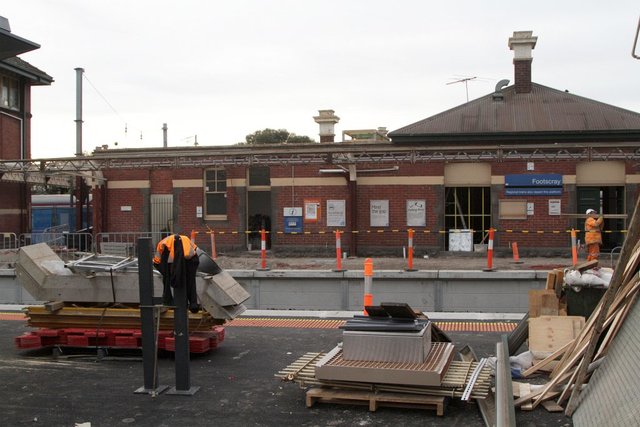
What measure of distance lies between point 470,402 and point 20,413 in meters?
5.02

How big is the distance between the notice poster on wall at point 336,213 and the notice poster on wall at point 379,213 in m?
1.12

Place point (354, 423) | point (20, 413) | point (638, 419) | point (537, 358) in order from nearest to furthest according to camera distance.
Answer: point (638, 419) < point (354, 423) < point (20, 413) < point (537, 358)

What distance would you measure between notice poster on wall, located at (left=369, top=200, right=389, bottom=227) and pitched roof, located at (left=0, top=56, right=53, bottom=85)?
1591 cm

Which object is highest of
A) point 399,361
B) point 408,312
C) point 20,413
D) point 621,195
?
point 621,195

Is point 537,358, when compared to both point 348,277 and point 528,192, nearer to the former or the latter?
point 348,277

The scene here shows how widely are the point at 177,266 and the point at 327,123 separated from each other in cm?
2243

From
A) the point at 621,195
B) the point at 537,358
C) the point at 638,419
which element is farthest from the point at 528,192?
the point at 638,419

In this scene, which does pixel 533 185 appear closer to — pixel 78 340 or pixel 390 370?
pixel 390 370

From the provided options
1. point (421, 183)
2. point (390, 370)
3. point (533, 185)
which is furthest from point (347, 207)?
point (390, 370)

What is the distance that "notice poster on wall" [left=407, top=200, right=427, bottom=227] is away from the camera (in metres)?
24.4

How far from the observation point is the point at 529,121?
2445 centimetres

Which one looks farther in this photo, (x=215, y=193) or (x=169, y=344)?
(x=215, y=193)

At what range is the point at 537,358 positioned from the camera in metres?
8.30

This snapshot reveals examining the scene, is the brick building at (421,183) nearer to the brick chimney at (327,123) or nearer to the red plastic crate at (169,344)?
the brick chimney at (327,123)
